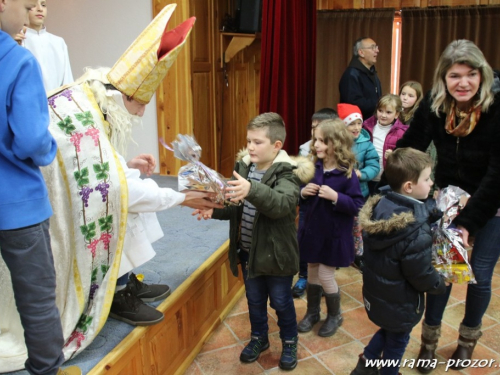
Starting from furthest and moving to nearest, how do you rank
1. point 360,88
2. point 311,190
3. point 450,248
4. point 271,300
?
1. point 360,88
2. point 311,190
3. point 271,300
4. point 450,248

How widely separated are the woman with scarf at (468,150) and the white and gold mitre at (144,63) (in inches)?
39.9

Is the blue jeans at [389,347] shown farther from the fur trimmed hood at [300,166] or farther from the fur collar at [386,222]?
the fur trimmed hood at [300,166]

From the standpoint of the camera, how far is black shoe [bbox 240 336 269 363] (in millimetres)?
2164

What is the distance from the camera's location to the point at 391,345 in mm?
1830

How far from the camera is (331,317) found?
242 centimetres

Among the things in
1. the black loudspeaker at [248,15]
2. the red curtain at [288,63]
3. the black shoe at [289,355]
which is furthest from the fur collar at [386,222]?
the black loudspeaker at [248,15]

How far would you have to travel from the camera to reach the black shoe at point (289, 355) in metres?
2.10

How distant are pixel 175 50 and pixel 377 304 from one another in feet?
3.85

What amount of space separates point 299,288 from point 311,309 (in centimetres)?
35

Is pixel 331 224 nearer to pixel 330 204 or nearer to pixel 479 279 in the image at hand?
pixel 330 204

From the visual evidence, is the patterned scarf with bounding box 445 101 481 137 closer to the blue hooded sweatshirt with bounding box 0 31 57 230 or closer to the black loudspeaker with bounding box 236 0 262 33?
the blue hooded sweatshirt with bounding box 0 31 57 230

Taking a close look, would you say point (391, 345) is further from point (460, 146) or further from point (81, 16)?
point (81, 16)

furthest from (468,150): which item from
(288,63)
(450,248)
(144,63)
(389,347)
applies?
(288,63)

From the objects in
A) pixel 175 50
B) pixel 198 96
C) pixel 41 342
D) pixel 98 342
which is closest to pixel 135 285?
pixel 98 342
